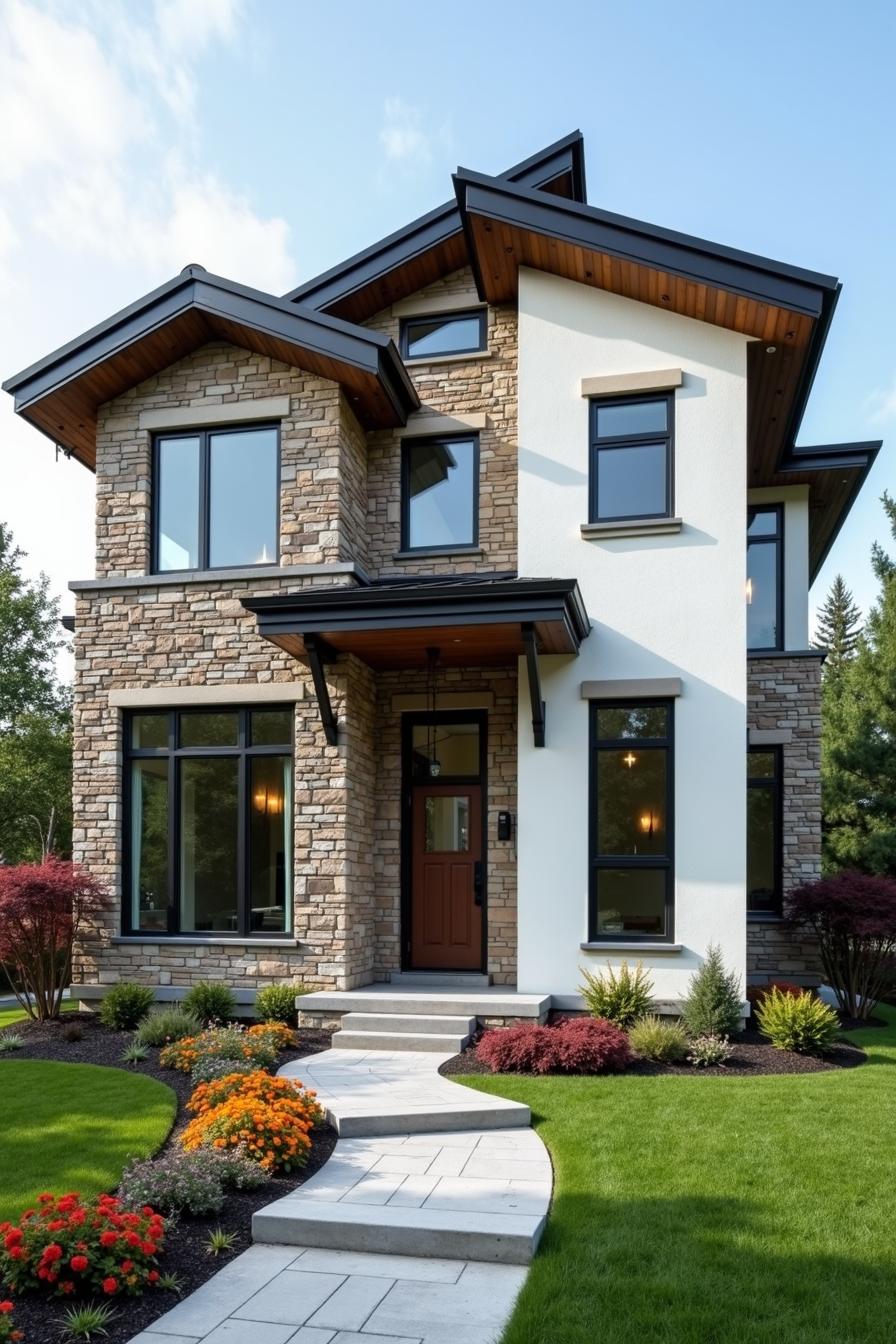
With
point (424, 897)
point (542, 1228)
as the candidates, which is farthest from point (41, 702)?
point (542, 1228)

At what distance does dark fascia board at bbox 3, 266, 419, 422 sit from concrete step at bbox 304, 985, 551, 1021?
6.21 meters

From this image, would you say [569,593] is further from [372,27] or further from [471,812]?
[372,27]

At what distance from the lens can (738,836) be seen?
9.36m

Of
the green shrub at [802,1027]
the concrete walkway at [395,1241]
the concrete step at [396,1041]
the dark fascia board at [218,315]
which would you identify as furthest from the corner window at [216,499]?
the green shrub at [802,1027]

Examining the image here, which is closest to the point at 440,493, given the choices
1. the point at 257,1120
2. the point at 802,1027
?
the point at 802,1027

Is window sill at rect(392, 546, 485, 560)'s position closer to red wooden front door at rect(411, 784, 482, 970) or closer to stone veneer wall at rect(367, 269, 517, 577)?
stone veneer wall at rect(367, 269, 517, 577)

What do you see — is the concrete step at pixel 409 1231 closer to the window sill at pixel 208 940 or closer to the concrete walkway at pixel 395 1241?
the concrete walkway at pixel 395 1241

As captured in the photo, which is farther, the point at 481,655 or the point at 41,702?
the point at 41,702

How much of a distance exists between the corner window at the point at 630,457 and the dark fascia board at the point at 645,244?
50.2 inches

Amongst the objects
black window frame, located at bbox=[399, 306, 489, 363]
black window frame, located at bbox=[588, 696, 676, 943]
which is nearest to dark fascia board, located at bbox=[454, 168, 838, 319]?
black window frame, located at bbox=[399, 306, 489, 363]

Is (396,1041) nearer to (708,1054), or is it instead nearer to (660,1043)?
(660,1043)

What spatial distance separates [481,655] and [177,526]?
12.3ft

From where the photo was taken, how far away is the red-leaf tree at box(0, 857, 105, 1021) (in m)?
9.65

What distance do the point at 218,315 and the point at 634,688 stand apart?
5.88m
